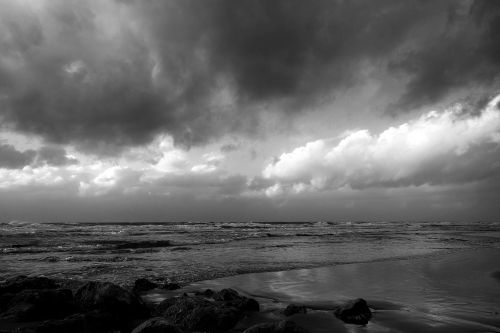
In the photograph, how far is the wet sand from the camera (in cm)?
687

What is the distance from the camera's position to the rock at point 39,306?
7418mm

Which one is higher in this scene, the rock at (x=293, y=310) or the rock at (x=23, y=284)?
the rock at (x=23, y=284)

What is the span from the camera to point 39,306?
7586 millimetres

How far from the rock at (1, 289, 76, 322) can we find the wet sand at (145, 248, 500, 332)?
3905 millimetres

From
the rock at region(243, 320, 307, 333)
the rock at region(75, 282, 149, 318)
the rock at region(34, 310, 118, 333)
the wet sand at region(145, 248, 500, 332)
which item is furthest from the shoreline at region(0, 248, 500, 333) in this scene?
the rock at region(34, 310, 118, 333)

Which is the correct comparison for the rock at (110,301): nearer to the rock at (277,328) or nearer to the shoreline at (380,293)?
the shoreline at (380,293)

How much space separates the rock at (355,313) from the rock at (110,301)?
4315mm

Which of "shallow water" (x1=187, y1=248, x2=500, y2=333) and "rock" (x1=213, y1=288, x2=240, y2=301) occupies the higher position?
"rock" (x1=213, y1=288, x2=240, y2=301)

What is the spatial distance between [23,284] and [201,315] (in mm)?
6248

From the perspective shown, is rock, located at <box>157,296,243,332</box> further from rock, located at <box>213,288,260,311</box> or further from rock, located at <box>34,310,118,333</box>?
rock, located at <box>34,310,118,333</box>

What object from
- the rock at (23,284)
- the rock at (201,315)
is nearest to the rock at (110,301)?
the rock at (201,315)

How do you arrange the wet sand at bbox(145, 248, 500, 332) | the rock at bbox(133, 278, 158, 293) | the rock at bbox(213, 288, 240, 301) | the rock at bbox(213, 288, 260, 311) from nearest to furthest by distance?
1. the wet sand at bbox(145, 248, 500, 332)
2. the rock at bbox(213, 288, 260, 311)
3. the rock at bbox(213, 288, 240, 301)
4. the rock at bbox(133, 278, 158, 293)

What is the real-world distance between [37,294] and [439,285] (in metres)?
11.5

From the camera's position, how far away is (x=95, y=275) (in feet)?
44.2
